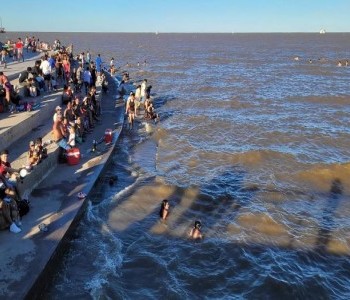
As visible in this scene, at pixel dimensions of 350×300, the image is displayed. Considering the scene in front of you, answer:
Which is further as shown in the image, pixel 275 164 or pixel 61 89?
pixel 61 89

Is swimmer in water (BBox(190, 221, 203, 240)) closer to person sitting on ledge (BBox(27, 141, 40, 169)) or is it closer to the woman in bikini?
person sitting on ledge (BBox(27, 141, 40, 169))

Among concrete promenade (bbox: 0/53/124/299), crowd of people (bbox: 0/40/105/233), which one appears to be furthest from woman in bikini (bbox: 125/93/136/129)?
concrete promenade (bbox: 0/53/124/299)

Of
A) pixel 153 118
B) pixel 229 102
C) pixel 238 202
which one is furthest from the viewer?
pixel 229 102

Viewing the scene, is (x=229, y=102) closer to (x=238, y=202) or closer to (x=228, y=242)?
(x=238, y=202)

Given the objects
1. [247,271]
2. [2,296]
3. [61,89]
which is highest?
[61,89]

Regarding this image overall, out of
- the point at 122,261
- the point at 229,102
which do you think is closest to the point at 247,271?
the point at 122,261

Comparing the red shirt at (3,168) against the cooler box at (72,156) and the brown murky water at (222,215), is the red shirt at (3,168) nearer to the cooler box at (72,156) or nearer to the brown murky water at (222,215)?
the brown murky water at (222,215)

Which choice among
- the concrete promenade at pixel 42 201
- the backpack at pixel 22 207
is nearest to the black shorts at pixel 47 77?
the concrete promenade at pixel 42 201

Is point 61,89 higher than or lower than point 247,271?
higher

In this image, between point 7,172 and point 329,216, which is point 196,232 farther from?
point 7,172
